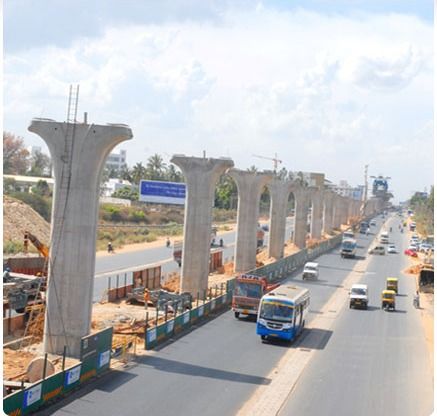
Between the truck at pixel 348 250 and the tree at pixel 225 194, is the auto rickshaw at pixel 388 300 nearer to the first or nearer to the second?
the truck at pixel 348 250

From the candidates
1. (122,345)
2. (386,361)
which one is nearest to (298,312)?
(386,361)

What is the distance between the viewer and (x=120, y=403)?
2119 cm

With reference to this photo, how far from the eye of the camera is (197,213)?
148 feet

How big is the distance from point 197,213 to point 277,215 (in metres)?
31.3

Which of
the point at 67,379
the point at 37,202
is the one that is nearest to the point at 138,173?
the point at 37,202

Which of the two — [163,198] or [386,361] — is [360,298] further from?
[163,198]

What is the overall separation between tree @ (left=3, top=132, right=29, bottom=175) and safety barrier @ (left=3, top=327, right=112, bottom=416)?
392 ft

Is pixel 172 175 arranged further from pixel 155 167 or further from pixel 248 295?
pixel 248 295

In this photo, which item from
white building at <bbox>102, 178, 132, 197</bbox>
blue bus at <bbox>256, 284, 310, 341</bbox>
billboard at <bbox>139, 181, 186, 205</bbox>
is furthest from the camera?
white building at <bbox>102, 178, 132, 197</bbox>

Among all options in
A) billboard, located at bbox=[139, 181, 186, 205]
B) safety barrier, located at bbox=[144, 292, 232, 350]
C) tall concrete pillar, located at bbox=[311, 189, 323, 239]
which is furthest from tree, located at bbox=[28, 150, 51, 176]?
safety barrier, located at bbox=[144, 292, 232, 350]

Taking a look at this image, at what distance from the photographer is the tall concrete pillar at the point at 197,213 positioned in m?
44.5

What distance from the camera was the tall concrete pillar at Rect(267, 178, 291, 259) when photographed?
7538 centimetres

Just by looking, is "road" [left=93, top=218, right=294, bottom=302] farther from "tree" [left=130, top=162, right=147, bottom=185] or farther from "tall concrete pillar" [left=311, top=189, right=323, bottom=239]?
"tree" [left=130, top=162, right=147, bottom=185]

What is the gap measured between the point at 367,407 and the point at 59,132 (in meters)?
15.3
